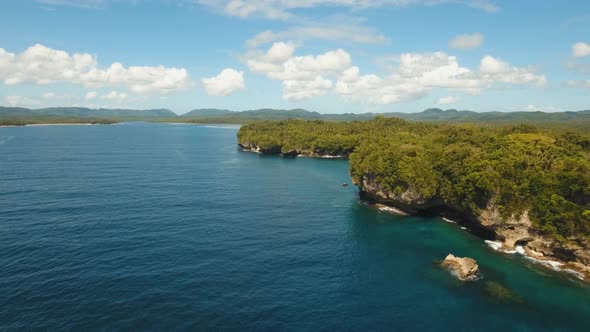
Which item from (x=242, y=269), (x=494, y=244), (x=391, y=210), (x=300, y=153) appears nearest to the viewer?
(x=242, y=269)

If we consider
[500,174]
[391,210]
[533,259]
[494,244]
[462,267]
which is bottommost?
[533,259]

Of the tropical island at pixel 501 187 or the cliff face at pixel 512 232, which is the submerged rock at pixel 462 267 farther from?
the tropical island at pixel 501 187

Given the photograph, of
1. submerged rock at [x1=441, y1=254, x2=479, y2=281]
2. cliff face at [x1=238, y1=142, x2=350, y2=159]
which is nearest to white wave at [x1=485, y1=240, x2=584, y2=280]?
submerged rock at [x1=441, y1=254, x2=479, y2=281]

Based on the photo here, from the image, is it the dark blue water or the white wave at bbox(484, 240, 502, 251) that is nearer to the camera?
the dark blue water

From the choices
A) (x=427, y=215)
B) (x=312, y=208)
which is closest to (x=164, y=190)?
(x=312, y=208)

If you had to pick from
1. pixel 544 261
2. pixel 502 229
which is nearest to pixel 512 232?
pixel 502 229

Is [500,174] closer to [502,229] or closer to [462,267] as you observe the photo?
[502,229]

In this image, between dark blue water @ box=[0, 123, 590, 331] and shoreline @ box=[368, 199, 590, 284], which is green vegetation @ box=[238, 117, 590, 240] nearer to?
shoreline @ box=[368, 199, 590, 284]
